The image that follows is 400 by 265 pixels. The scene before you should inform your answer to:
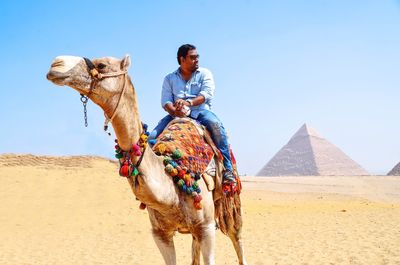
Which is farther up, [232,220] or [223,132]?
[223,132]

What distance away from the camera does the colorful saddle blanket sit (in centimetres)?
432

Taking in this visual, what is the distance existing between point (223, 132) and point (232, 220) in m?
1.21

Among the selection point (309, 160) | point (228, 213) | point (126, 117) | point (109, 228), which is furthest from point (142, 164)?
point (309, 160)

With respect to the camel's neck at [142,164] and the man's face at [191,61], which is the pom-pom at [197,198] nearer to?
the camel's neck at [142,164]

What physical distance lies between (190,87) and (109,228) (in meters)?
14.4

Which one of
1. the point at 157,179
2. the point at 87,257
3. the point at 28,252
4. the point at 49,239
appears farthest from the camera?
the point at 49,239

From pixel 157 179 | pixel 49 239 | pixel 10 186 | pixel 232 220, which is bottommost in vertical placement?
pixel 10 186

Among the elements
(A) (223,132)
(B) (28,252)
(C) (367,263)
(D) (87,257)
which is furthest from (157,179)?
(B) (28,252)

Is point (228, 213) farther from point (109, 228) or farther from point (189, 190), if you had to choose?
point (109, 228)

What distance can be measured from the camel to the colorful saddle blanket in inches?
7.5

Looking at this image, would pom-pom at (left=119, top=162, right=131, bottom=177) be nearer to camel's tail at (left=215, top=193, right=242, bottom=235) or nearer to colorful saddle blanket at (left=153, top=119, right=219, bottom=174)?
colorful saddle blanket at (left=153, top=119, right=219, bottom=174)

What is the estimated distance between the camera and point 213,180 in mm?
4754

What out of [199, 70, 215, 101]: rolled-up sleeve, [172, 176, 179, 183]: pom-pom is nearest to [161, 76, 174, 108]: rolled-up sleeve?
[199, 70, 215, 101]: rolled-up sleeve

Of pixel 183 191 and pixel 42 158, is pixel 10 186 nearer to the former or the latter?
pixel 42 158
